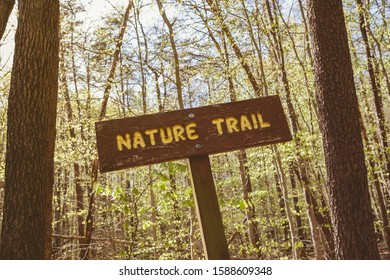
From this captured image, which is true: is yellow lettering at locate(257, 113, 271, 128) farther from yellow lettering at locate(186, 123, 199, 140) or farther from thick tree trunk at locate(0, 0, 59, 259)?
thick tree trunk at locate(0, 0, 59, 259)

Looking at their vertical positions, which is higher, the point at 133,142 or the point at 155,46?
the point at 155,46

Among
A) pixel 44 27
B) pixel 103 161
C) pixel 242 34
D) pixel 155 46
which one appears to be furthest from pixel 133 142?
pixel 155 46

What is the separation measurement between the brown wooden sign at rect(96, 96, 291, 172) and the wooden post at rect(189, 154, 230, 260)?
119 mm

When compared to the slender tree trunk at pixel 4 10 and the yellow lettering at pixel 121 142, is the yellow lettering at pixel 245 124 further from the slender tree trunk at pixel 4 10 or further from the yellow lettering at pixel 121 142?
the slender tree trunk at pixel 4 10

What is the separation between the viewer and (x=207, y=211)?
7.34 ft

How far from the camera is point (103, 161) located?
213 cm

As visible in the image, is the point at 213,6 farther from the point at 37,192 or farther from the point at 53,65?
the point at 37,192

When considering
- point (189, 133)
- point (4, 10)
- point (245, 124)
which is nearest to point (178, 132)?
point (189, 133)

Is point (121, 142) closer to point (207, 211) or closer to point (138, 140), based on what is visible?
point (138, 140)

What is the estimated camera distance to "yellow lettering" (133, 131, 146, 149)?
7.27 ft

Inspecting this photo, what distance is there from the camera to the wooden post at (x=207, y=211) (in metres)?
2.18

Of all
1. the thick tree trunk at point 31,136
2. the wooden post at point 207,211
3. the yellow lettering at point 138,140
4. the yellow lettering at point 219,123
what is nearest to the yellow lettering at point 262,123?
the yellow lettering at point 219,123

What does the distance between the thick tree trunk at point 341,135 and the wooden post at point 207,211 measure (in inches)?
74.1
